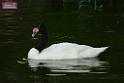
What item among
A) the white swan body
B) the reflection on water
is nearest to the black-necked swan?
the white swan body

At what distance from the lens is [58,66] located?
19.3 m

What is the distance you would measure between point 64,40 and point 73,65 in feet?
16.4

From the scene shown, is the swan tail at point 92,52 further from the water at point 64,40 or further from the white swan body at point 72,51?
the water at point 64,40

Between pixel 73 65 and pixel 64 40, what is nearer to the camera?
pixel 73 65

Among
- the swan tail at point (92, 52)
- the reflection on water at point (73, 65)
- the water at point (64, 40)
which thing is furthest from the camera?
the swan tail at point (92, 52)

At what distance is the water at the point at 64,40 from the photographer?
1752cm

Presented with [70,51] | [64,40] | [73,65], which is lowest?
[73,65]

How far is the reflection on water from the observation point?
60.0 feet

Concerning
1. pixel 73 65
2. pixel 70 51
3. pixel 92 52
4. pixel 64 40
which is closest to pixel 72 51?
pixel 70 51

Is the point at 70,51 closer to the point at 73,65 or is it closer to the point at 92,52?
the point at 92,52

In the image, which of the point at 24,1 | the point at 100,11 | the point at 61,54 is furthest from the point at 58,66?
the point at 24,1

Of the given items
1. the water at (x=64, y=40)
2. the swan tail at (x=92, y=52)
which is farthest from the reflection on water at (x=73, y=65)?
the swan tail at (x=92, y=52)

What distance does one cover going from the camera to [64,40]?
24359 millimetres

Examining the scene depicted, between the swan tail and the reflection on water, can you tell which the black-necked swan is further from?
the reflection on water
